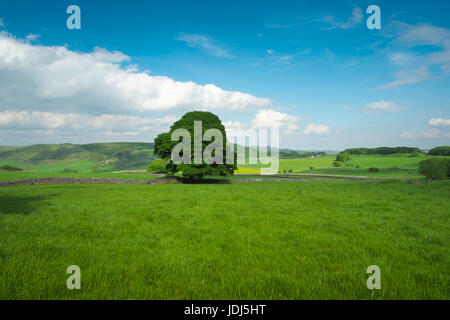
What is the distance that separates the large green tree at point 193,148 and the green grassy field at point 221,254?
18992 mm

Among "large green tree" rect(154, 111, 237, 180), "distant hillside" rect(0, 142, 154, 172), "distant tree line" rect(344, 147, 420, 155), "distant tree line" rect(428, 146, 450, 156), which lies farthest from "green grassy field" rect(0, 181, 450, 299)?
"distant tree line" rect(344, 147, 420, 155)

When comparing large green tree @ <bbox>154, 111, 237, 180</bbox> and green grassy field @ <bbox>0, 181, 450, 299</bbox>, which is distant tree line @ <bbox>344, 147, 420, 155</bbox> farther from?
green grassy field @ <bbox>0, 181, 450, 299</bbox>

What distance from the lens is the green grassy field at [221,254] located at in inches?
153

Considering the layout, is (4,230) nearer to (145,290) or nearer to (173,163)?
(145,290)

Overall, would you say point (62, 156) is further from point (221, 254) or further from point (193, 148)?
point (221, 254)

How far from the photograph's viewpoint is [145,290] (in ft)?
12.5

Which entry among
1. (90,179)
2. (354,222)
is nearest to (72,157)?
(90,179)

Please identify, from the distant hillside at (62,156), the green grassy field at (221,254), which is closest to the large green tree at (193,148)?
the green grassy field at (221,254)

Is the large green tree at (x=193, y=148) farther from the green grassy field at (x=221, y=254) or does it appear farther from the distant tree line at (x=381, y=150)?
the distant tree line at (x=381, y=150)

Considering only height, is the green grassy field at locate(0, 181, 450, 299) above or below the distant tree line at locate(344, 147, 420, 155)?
below

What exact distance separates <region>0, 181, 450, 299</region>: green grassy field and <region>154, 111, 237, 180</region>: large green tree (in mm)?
18992

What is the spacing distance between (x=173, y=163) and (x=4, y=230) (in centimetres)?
2374

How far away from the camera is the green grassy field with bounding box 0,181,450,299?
12.7 ft
